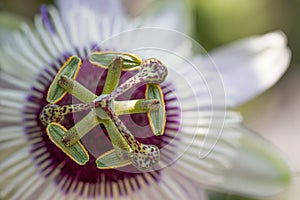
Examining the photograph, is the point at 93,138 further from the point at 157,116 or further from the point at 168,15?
the point at 168,15

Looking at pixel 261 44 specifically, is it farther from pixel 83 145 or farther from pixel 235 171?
pixel 83 145

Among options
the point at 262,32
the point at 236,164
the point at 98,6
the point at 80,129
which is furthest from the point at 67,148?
the point at 262,32

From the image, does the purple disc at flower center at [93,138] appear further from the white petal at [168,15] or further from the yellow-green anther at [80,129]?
the white petal at [168,15]

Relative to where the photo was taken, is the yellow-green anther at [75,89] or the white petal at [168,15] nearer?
the yellow-green anther at [75,89]

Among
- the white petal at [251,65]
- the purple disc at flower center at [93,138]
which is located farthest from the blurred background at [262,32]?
the purple disc at flower center at [93,138]

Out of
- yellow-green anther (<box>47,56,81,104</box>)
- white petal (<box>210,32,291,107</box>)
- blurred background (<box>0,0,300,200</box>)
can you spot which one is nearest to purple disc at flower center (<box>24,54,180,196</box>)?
yellow-green anther (<box>47,56,81,104</box>)

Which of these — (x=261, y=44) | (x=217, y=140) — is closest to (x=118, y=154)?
(x=217, y=140)
